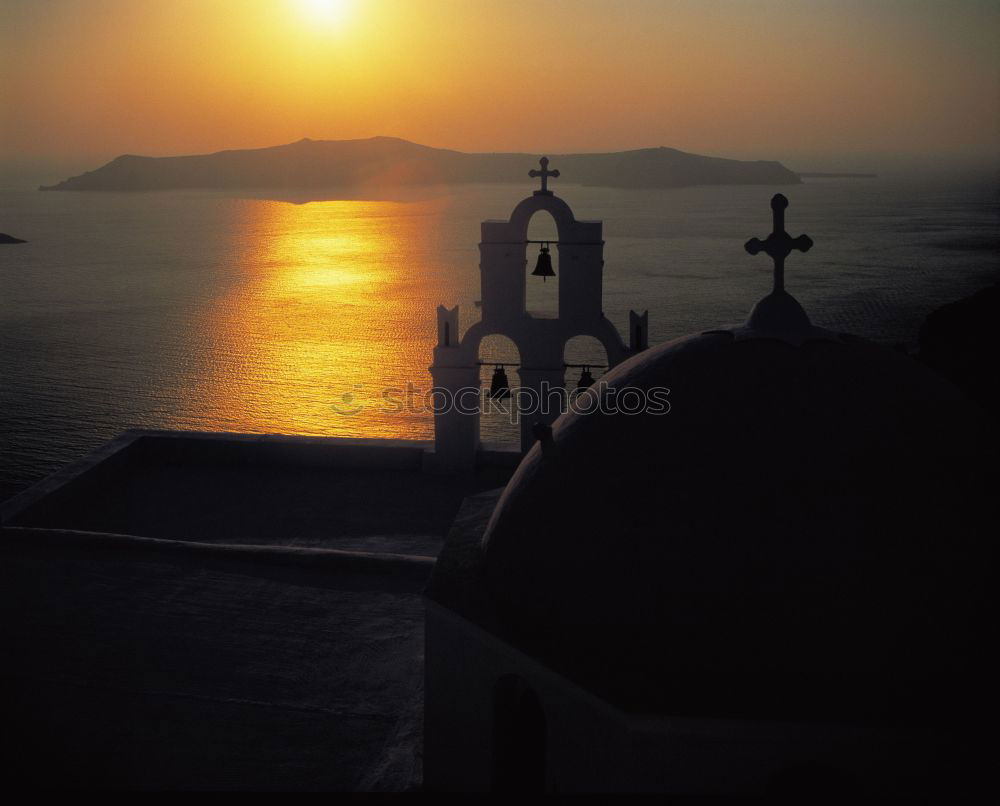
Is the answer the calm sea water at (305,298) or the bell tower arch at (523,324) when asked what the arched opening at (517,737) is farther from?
the calm sea water at (305,298)

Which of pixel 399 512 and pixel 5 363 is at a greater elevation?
pixel 399 512

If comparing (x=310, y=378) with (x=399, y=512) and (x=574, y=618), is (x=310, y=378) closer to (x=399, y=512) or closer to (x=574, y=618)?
(x=399, y=512)

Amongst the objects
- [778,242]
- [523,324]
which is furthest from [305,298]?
[778,242]

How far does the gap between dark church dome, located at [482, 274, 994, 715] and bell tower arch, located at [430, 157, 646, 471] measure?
20.4 ft

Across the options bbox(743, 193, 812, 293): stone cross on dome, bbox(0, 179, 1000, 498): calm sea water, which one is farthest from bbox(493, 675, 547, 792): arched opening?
bbox(0, 179, 1000, 498): calm sea water

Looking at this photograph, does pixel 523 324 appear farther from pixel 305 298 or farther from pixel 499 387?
Result: pixel 305 298

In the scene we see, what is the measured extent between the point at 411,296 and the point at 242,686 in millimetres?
60183

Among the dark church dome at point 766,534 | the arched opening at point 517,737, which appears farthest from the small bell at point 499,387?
the arched opening at point 517,737

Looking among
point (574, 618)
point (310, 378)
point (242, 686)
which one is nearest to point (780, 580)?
point (574, 618)

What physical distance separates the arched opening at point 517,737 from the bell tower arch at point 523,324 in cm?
640

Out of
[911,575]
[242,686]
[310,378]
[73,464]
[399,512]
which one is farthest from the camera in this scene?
[310,378]

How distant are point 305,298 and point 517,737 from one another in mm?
62992

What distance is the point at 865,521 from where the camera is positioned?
473 centimetres

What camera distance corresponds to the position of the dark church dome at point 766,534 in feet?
15.0
